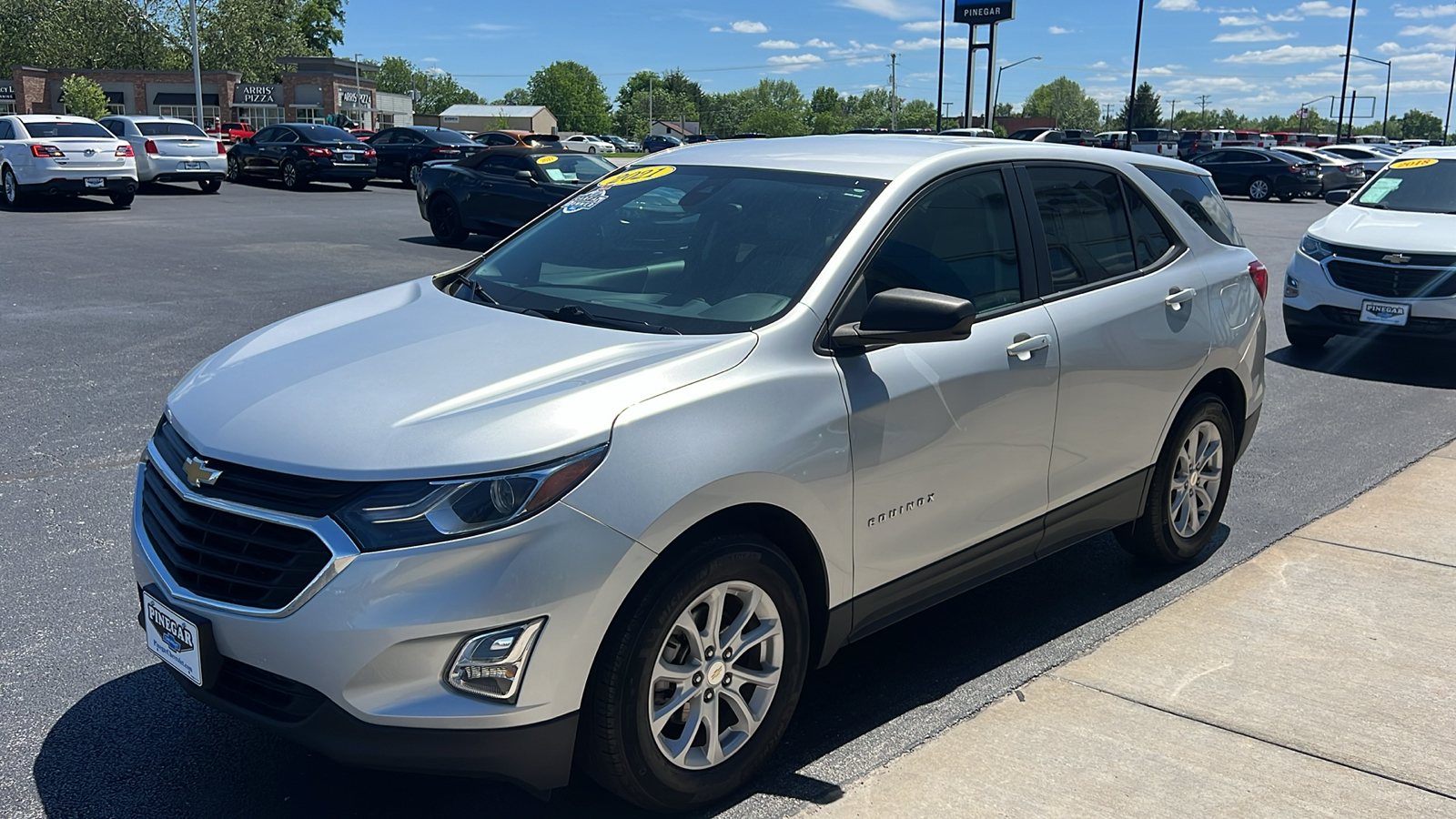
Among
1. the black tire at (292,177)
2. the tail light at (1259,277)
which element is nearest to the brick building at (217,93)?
the black tire at (292,177)

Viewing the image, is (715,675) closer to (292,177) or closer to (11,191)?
(11,191)

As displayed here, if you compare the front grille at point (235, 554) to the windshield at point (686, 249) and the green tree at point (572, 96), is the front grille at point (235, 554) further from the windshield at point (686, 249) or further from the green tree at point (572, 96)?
the green tree at point (572, 96)

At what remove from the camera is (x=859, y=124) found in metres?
159

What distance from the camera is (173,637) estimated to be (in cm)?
290

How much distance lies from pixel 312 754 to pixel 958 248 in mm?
2560

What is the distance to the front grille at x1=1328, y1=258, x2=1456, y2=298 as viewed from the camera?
9102 mm

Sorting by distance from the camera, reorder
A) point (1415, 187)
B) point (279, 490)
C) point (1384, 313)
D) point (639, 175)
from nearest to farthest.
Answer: point (279, 490)
point (639, 175)
point (1384, 313)
point (1415, 187)

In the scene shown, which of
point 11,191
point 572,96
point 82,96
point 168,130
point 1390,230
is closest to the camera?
point 1390,230

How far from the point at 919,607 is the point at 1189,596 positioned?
166cm

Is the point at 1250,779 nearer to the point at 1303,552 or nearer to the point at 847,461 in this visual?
the point at 847,461

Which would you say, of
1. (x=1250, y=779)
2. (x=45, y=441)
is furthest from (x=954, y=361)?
(x=45, y=441)

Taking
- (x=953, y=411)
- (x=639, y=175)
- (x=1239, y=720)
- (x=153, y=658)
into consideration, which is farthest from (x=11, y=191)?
(x=1239, y=720)

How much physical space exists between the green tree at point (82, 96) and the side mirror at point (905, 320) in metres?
64.0

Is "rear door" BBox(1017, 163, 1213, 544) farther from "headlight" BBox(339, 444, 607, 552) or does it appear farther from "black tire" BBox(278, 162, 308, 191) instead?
"black tire" BBox(278, 162, 308, 191)
